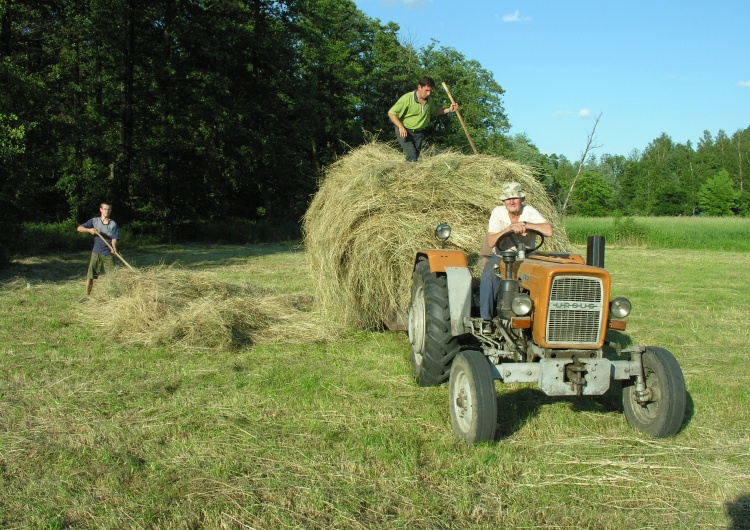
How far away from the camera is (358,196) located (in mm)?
7051

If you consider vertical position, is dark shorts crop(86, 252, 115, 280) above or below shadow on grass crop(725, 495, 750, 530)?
above

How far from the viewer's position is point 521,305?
14.2 ft

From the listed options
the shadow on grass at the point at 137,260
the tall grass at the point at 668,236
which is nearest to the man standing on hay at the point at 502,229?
the shadow on grass at the point at 137,260

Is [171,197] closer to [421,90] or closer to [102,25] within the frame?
[102,25]

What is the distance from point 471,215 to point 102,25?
17.8 m

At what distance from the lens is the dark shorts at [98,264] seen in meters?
10.4

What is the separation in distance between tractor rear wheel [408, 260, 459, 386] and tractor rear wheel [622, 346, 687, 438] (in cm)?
139

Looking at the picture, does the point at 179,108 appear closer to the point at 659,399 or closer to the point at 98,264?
the point at 98,264

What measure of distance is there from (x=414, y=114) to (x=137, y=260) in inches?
435

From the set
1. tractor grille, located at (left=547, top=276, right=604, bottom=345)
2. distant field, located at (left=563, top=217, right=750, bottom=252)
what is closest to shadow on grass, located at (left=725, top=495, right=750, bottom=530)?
tractor grille, located at (left=547, top=276, right=604, bottom=345)

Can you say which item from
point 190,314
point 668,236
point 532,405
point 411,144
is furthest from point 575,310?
point 668,236

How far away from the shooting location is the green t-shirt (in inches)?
342

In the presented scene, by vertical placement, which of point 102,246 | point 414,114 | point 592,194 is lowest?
point 102,246

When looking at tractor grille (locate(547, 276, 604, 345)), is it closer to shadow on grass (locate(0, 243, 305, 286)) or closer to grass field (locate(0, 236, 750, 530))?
grass field (locate(0, 236, 750, 530))
